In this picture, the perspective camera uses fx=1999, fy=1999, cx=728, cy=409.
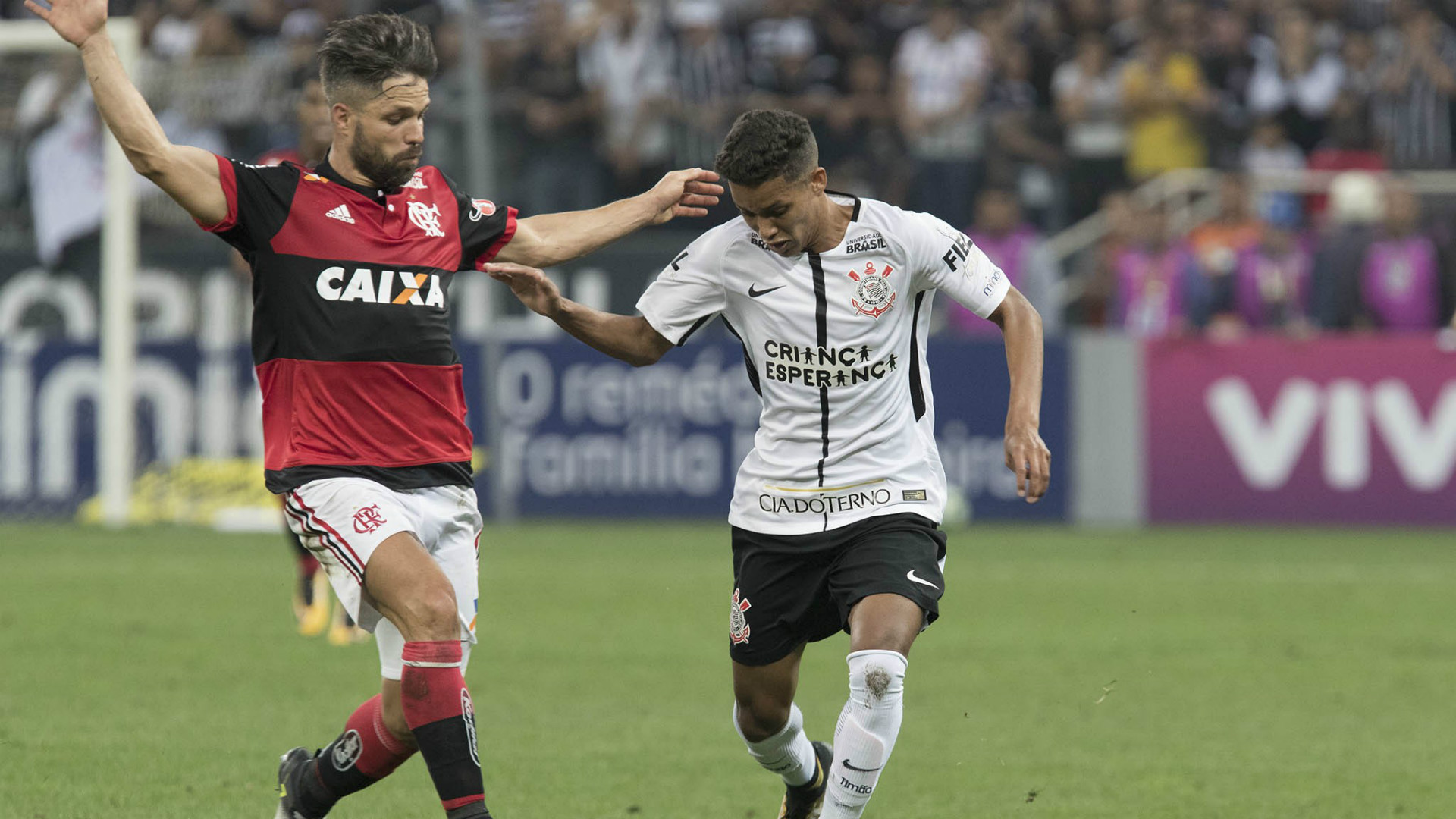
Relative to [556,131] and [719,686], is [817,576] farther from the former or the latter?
[556,131]

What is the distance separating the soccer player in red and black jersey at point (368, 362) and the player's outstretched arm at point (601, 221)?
0.35 m

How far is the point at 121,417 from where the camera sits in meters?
15.6

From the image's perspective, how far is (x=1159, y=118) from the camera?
60.5ft

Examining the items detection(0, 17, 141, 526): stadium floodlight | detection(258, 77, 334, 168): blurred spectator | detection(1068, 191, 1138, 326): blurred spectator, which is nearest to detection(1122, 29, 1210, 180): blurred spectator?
detection(1068, 191, 1138, 326): blurred spectator

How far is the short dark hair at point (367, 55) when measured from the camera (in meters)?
5.38

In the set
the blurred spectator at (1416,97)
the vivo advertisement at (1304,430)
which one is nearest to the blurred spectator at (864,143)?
the vivo advertisement at (1304,430)

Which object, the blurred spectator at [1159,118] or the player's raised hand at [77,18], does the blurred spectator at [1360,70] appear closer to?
the blurred spectator at [1159,118]

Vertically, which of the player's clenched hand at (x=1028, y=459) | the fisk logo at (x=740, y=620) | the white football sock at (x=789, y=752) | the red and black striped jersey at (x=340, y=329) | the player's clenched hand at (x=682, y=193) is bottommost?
the white football sock at (x=789, y=752)

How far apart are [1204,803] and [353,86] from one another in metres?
3.56

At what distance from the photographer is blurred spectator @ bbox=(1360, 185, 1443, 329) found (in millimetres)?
16578

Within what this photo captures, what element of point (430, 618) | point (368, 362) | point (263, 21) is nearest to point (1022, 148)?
point (263, 21)

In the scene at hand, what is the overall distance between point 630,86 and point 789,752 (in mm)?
12557

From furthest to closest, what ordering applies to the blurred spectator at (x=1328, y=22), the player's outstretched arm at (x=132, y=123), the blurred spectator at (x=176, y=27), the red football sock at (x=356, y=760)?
the blurred spectator at (x=1328, y=22) < the blurred spectator at (x=176, y=27) < the red football sock at (x=356, y=760) < the player's outstretched arm at (x=132, y=123)

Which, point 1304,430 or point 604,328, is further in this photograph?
point 1304,430
